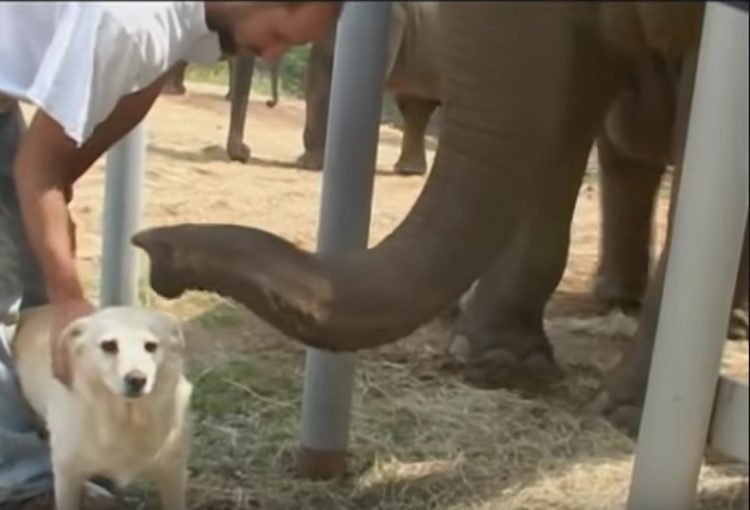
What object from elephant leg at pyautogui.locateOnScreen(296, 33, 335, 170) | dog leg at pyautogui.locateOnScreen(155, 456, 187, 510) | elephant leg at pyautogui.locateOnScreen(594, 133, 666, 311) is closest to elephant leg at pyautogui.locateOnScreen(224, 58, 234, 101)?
elephant leg at pyautogui.locateOnScreen(296, 33, 335, 170)

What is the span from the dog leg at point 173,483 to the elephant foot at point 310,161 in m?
2.60

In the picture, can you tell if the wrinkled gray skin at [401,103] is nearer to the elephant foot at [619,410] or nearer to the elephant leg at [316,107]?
the elephant leg at [316,107]

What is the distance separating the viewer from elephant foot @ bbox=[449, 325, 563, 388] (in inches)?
105

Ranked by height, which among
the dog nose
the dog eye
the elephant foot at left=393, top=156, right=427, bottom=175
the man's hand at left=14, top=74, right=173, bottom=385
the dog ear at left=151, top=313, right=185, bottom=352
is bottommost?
the elephant foot at left=393, top=156, right=427, bottom=175

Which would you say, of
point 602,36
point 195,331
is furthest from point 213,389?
point 602,36

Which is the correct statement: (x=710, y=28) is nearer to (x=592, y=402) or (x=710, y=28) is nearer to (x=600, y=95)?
(x=600, y=95)

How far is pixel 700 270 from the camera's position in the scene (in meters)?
1.54

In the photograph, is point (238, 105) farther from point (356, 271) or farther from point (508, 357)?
point (356, 271)

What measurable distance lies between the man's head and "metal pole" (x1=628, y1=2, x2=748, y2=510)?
1.55 ft

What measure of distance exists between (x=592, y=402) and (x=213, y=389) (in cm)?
56

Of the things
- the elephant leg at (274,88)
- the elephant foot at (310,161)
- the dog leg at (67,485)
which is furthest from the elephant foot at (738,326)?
the elephant leg at (274,88)

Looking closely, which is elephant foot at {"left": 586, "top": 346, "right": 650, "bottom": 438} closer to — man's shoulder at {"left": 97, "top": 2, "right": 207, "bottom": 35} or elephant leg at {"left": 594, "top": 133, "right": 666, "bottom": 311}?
elephant leg at {"left": 594, "top": 133, "right": 666, "bottom": 311}

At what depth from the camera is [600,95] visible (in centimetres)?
231

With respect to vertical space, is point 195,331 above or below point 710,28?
below
